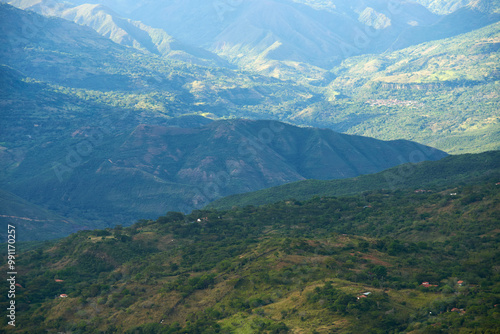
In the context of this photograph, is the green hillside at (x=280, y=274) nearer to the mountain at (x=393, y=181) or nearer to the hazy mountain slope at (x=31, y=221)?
the mountain at (x=393, y=181)

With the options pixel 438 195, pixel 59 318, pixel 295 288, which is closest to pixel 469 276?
pixel 295 288

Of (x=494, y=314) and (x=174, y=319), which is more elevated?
(x=494, y=314)

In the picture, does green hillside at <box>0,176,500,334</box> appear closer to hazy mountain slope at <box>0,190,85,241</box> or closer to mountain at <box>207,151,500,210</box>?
mountain at <box>207,151,500,210</box>

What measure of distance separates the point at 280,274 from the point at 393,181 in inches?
3505

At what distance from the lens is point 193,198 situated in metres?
185

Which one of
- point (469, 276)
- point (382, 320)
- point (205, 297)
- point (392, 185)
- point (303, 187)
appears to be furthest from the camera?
point (303, 187)

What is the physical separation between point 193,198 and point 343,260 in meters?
119

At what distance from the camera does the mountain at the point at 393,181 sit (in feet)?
460

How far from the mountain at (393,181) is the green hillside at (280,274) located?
34278 mm

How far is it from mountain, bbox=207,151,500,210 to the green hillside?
34278 mm

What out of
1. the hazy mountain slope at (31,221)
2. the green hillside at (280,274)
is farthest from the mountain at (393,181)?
the hazy mountain slope at (31,221)

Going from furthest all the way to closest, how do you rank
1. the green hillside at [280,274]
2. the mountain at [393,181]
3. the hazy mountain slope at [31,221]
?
the hazy mountain slope at [31,221], the mountain at [393,181], the green hillside at [280,274]

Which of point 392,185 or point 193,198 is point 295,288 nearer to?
point 392,185

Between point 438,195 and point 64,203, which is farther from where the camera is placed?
point 64,203
